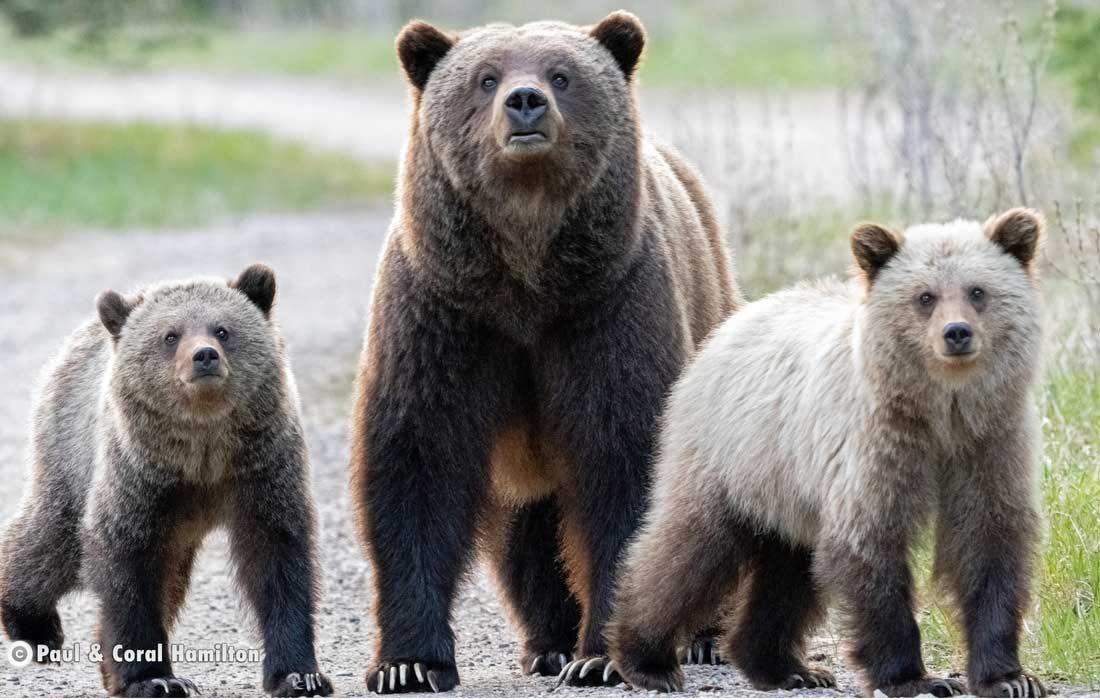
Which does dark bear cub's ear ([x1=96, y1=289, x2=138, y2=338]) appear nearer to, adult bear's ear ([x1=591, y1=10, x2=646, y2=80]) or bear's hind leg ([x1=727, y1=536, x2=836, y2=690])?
adult bear's ear ([x1=591, y1=10, x2=646, y2=80])

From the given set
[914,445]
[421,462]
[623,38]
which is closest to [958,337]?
[914,445]

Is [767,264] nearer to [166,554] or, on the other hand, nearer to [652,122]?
[166,554]

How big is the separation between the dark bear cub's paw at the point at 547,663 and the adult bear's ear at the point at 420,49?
2.29 m

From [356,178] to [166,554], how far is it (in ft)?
61.0

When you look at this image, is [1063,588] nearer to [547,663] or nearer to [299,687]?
[547,663]

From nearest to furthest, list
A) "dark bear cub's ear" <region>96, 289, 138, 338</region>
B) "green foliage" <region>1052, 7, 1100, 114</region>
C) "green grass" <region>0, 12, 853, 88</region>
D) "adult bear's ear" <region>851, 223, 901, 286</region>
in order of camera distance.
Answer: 1. "adult bear's ear" <region>851, 223, 901, 286</region>
2. "dark bear cub's ear" <region>96, 289, 138, 338</region>
3. "green foliage" <region>1052, 7, 1100, 114</region>
4. "green grass" <region>0, 12, 853, 88</region>

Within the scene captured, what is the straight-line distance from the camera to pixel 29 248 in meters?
19.5

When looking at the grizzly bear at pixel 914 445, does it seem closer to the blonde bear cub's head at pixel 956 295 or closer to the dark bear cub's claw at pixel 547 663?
the blonde bear cub's head at pixel 956 295

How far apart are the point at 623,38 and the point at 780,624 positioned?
2.21 meters

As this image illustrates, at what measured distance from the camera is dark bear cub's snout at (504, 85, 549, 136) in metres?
6.04

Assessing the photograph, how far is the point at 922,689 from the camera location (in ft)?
18.3

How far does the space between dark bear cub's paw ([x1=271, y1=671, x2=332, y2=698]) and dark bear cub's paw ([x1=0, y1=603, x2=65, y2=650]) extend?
4.73ft

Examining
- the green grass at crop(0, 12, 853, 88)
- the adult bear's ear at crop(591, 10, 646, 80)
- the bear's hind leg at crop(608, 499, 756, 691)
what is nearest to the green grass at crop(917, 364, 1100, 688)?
the bear's hind leg at crop(608, 499, 756, 691)

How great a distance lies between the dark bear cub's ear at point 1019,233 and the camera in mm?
5652
